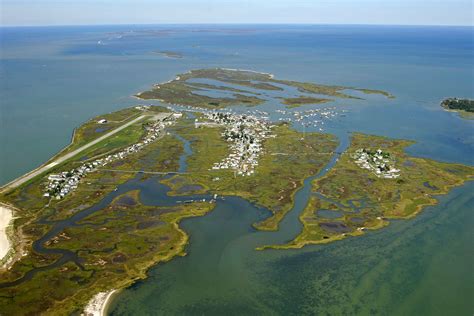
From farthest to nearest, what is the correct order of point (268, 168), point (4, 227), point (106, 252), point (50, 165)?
point (268, 168) → point (50, 165) → point (4, 227) → point (106, 252)

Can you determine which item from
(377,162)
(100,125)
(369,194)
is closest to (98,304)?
(369,194)

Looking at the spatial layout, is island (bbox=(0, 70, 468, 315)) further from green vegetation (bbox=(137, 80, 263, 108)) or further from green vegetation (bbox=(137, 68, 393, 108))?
green vegetation (bbox=(137, 68, 393, 108))

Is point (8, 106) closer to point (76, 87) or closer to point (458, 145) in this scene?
point (76, 87)

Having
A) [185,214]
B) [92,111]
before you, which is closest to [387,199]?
[185,214]

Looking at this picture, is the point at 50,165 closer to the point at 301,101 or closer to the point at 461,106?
the point at 301,101

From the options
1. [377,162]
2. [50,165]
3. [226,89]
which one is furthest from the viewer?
[226,89]

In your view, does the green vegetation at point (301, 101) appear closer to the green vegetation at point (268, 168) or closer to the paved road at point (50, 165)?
the green vegetation at point (268, 168)
